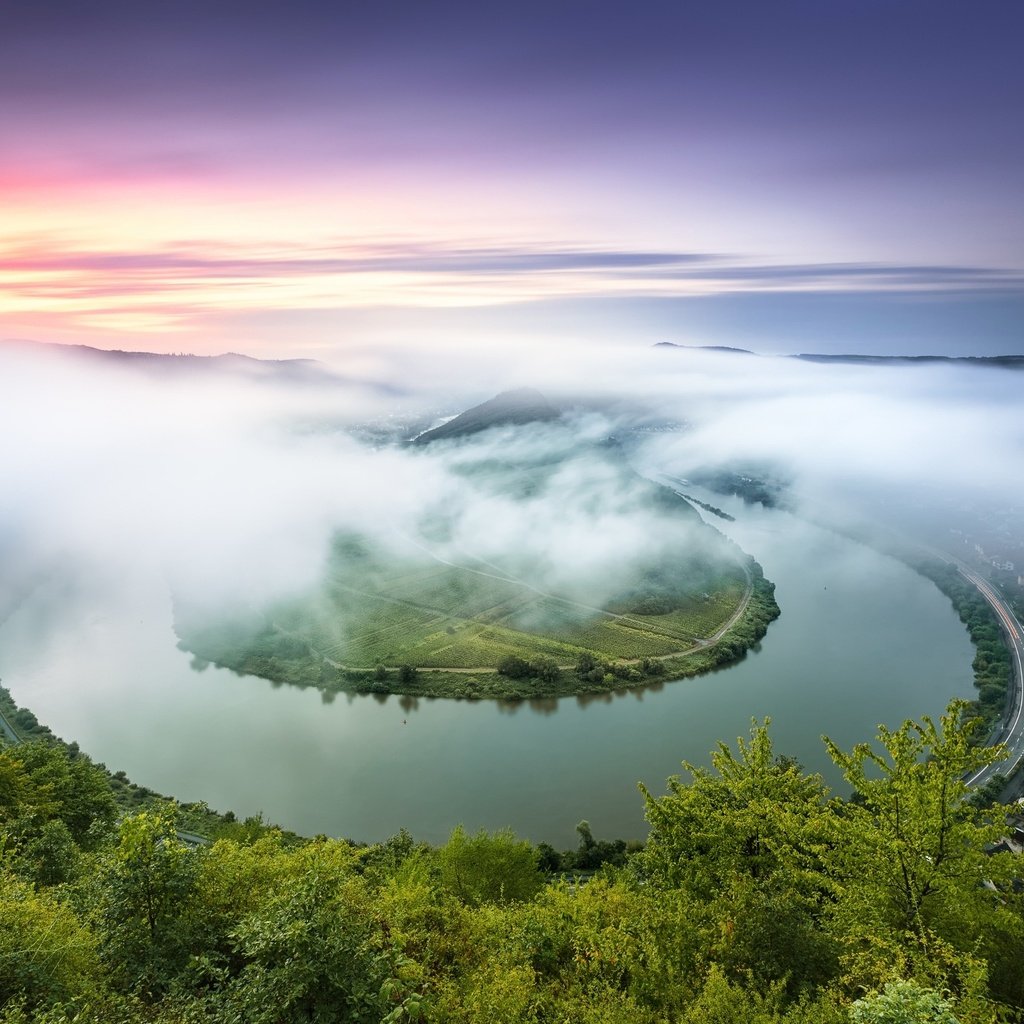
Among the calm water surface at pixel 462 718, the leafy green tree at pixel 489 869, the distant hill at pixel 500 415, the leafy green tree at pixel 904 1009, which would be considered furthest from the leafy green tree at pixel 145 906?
the distant hill at pixel 500 415

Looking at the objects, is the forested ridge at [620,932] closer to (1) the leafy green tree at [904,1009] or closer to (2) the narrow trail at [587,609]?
(1) the leafy green tree at [904,1009]

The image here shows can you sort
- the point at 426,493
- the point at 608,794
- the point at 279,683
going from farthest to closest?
the point at 426,493
the point at 279,683
the point at 608,794

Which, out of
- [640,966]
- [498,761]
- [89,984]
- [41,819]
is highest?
[89,984]

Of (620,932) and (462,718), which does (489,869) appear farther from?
(462,718)

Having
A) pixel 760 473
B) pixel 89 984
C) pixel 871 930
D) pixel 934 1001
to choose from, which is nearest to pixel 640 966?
pixel 871 930

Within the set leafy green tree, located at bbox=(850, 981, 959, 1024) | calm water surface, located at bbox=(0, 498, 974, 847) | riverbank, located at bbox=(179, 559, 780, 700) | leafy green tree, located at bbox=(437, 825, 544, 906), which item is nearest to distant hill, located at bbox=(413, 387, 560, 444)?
calm water surface, located at bbox=(0, 498, 974, 847)

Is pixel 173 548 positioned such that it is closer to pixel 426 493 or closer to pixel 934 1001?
pixel 426 493
